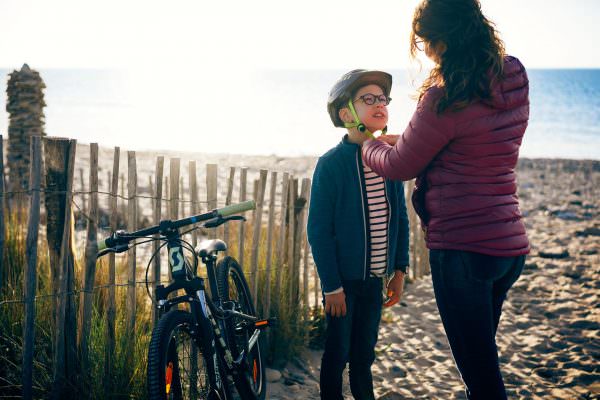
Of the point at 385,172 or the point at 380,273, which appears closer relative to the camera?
the point at 385,172

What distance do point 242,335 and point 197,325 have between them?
2.90 feet

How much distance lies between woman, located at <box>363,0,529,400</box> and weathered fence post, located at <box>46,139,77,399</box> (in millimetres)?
1814

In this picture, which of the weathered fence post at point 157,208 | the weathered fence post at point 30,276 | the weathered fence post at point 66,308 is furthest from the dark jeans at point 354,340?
the weathered fence post at point 30,276

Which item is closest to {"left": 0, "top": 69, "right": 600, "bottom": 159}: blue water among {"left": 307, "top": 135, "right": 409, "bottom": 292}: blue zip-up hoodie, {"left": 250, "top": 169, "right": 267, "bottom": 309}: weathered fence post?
{"left": 250, "top": 169, "right": 267, "bottom": 309}: weathered fence post

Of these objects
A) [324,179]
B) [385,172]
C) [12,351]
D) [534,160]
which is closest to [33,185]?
[12,351]

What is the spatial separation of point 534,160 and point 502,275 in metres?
17.4

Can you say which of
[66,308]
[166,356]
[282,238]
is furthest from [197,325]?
[282,238]

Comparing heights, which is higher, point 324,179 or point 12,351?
point 324,179

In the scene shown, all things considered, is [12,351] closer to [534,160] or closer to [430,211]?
[430,211]

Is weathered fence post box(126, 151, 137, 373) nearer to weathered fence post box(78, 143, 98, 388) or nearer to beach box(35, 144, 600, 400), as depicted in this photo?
weathered fence post box(78, 143, 98, 388)

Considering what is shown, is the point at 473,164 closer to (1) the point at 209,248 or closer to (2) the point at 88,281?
(1) the point at 209,248

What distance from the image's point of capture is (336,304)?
9.22ft

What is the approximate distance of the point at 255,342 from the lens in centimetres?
341

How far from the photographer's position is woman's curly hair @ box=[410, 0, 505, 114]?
2062 mm
